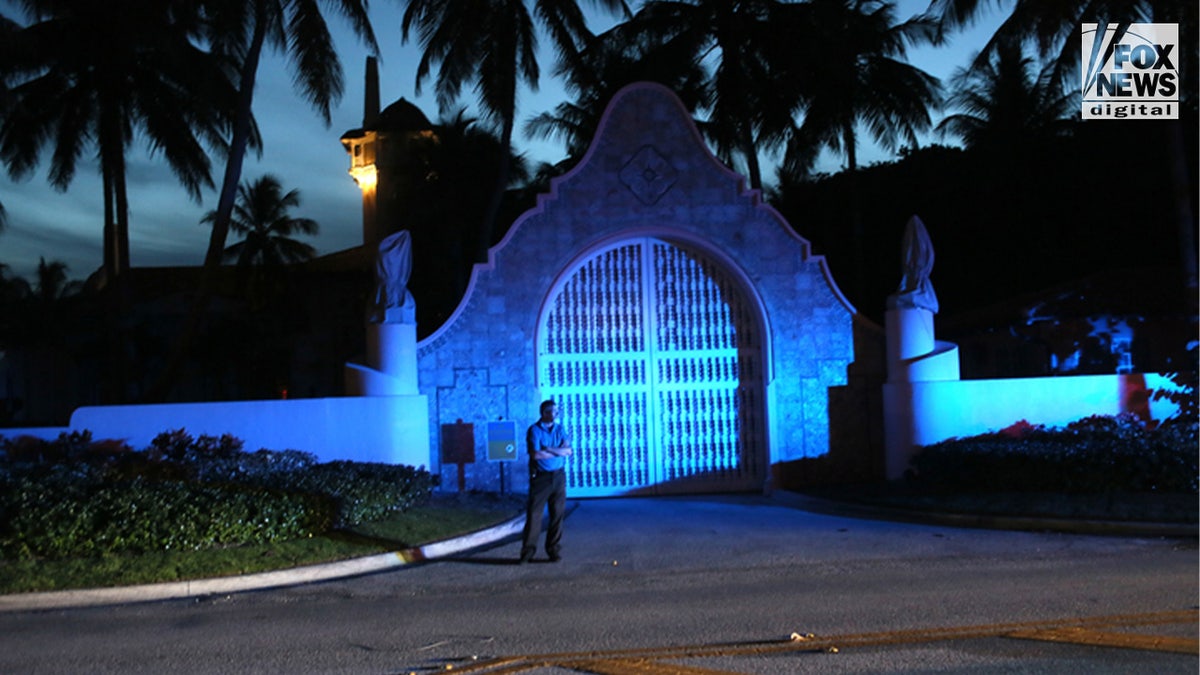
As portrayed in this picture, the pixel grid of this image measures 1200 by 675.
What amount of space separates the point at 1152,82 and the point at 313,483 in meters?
12.1

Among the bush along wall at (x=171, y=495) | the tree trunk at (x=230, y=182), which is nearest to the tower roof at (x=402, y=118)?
the tree trunk at (x=230, y=182)

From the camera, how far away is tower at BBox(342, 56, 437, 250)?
1406 inches

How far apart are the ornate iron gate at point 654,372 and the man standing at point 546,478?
6081mm

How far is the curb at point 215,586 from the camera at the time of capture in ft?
35.0

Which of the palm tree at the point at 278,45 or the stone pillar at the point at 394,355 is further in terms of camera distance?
the palm tree at the point at 278,45

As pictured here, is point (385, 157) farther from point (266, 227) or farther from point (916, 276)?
point (916, 276)

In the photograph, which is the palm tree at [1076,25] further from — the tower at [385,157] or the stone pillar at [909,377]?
the tower at [385,157]

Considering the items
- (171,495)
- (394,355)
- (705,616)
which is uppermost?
Result: (394,355)

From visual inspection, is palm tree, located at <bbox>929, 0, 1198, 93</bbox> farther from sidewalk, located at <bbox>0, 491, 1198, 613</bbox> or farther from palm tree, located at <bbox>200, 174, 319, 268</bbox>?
palm tree, located at <bbox>200, 174, 319, 268</bbox>

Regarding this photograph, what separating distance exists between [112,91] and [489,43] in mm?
8195

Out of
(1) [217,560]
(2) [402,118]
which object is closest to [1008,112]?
(2) [402,118]

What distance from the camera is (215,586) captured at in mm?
11102

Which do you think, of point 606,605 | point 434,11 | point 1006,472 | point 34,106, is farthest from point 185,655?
point 34,106

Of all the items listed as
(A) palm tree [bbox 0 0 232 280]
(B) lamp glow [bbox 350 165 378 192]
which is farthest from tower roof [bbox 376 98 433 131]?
(A) palm tree [bbox 0 0 232 280]
